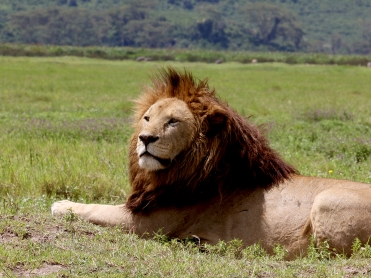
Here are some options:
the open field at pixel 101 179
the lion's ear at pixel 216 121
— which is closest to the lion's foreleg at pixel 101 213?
the open field at pixel 101 179

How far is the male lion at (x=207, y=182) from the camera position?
5203 millimetres

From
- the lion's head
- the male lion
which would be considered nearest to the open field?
the male lion

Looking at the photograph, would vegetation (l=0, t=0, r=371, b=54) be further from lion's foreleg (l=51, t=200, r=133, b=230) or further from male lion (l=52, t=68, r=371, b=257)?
male lion (l=52, t=68, r=371, b=257)

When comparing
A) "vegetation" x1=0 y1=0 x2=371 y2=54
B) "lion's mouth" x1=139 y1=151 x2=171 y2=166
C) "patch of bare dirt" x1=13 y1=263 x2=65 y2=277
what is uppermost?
"lion's mouth" x1=139 y1=151 x2=171 y2=166

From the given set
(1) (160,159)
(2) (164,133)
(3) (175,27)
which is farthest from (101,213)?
(3) (175,27)

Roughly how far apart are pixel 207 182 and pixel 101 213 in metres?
0.85

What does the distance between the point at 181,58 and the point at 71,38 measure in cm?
6771

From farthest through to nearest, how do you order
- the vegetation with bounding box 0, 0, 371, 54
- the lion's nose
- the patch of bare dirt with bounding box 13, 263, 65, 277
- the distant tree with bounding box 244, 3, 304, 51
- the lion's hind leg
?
the distant tree with bounding box 244, 3, 304, 51 < the vegetation with bounding box 0, 0, 371, 54 < the lion's nose < the lion's hind leg < the patch of bare dirt with bounding box 13, 263, 65, 277

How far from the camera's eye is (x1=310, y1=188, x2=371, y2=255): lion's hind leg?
487cm

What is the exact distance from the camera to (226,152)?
18.0 feet

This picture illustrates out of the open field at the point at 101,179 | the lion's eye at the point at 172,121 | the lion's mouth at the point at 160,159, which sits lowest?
the open field at the point at 101,179

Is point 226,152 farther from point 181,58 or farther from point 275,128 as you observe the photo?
point 181,58

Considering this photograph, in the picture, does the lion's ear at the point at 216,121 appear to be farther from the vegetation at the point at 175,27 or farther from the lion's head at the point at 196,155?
the vegetation at the point at 175,27

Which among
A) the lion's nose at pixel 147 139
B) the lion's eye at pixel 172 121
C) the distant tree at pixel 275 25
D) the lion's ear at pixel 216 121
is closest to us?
the lion's nose at pixel 147 139
